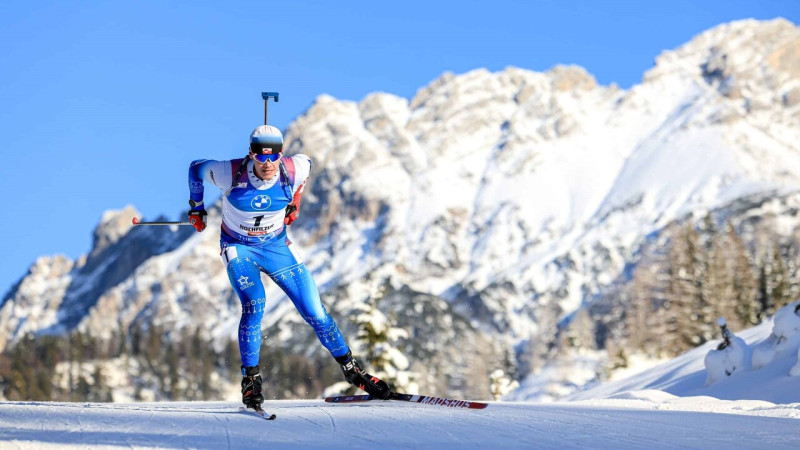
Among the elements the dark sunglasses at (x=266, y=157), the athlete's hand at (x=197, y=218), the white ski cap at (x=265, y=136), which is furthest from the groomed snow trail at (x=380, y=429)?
the white ski cap at (x=265, y=136)

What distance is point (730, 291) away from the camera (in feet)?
184

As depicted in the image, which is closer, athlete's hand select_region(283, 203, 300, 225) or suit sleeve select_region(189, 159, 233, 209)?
suit sleeve select_region(189, 159, 233, 209)

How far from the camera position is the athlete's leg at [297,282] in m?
10.1

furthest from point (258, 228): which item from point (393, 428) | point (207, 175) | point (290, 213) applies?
point (393, 428)

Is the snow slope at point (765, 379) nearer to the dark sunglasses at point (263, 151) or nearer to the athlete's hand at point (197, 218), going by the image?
the athlete's hand at point (197, 218)

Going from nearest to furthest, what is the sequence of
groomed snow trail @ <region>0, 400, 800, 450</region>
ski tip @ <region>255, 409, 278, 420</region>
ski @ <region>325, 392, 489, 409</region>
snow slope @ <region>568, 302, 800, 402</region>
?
groomed snow trail @ <region>0, 400, 800, 450</region>
ski tip @ <region>255, 409, 278, 420</region>
ski @ <region>325, 392, 489, 409</region>
snow slope @ <region>568, 302, 800, 402</region>

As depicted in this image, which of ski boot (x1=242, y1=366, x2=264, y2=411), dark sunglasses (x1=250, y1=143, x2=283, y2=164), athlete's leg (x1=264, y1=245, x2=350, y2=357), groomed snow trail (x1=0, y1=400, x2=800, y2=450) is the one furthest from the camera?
athlete's leg (x1=264, y1=245, x2=350, y2=357)

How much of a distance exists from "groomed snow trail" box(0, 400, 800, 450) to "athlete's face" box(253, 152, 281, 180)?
2.43m

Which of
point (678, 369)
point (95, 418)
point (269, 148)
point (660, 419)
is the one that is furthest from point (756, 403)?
point (678, 369)

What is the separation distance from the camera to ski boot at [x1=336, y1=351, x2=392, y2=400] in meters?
10.7

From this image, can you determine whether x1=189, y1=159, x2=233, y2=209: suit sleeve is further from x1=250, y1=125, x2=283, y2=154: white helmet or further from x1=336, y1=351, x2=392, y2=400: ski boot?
x1=336, y1=351, x2=392, y2=400: ski boot

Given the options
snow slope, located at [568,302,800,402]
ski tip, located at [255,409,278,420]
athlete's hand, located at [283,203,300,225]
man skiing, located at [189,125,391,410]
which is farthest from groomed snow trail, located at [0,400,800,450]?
snow slope, located at [568,302,800,402]

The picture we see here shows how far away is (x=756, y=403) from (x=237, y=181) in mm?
7905

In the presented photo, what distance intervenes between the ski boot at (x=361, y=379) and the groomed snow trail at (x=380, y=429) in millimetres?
899
